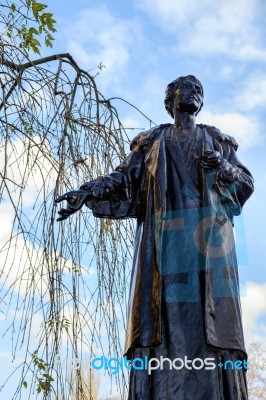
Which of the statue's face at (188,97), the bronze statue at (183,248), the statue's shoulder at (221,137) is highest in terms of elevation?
the statue's face at (188,97)

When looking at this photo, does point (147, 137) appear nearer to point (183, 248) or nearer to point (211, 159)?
point (211, 159)

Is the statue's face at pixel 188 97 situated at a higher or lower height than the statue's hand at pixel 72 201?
higher

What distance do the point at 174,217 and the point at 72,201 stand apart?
17.6 inches

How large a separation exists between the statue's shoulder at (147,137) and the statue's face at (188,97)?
0.45ft

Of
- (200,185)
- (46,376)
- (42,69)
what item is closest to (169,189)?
(200,185)

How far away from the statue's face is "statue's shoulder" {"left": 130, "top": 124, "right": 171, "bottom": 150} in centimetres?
14

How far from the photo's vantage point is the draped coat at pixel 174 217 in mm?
2998

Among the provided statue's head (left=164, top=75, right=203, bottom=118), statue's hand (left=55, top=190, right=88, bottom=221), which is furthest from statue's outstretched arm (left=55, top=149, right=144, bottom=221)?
statue's head (left=164, top=75, right=203, bottom=118)

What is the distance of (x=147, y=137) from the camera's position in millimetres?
3520

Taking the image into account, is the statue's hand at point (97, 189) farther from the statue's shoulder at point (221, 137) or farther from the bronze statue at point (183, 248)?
the statue's shoulder at point (221, 137)

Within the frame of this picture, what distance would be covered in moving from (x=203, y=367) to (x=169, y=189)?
2.63 feet

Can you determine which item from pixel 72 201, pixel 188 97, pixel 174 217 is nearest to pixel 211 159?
pixel 174 217

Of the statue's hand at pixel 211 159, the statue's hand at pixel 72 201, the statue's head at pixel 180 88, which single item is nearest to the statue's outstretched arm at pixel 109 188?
the statue's hand at pixel 72 201

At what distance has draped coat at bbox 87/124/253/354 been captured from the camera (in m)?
3.00
